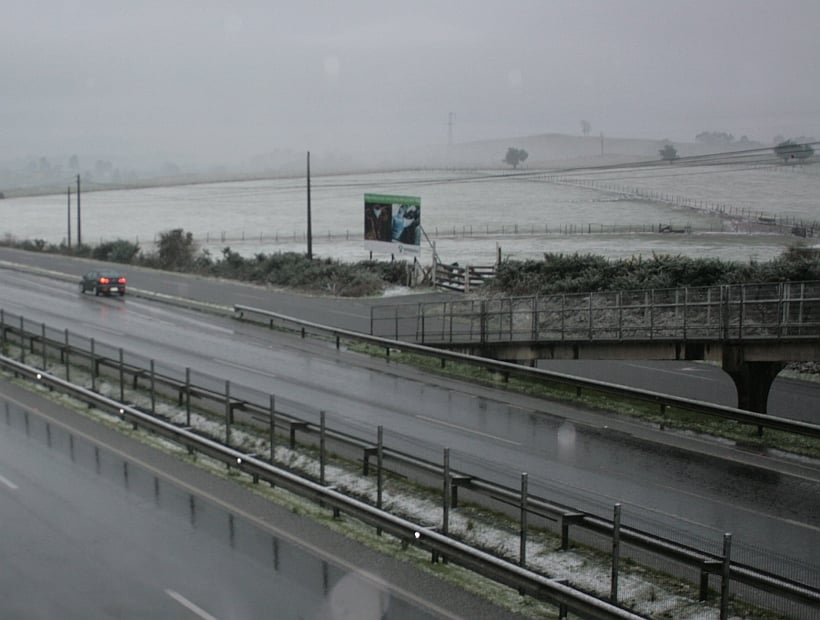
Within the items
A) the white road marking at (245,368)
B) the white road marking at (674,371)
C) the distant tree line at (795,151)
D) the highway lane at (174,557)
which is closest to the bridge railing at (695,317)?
the white road marking at (674,371)

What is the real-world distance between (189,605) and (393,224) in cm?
4716

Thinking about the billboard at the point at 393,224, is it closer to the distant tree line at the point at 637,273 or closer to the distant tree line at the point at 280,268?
the distant tree line at the point at 280,268

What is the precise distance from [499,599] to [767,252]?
43041mm

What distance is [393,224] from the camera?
58.1 m

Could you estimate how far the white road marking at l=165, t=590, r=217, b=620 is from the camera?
37.2 feet

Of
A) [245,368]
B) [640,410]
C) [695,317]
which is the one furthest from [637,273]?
[640,410]

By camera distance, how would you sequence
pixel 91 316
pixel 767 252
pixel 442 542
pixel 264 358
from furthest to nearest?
pixel 767 252 → pixel 91 316 → pixel 264 358 → pixel 442 542

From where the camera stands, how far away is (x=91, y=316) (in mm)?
42219

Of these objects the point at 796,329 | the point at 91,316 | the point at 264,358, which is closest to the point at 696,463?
the point at 796,329

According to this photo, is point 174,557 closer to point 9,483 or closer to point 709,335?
point 9,483

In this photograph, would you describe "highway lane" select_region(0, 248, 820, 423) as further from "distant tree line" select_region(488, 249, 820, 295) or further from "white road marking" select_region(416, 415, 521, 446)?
"white road marking" select_region(416, 415, 521, 446)

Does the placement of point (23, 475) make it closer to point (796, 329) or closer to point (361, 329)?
point (796, 329)

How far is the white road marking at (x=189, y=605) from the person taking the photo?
11352 millimetres

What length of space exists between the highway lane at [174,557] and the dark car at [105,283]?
108ft
